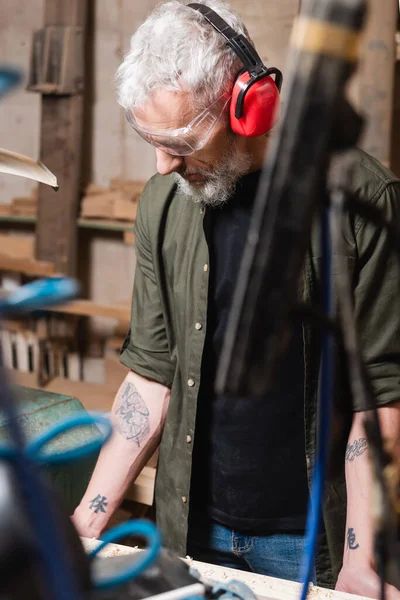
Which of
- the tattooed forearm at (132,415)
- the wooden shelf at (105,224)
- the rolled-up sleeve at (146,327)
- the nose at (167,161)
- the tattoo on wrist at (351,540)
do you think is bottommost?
the tattoo on wrist at (351,540)

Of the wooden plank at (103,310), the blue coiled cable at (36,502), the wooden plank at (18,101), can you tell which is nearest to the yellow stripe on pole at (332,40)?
the blue coiled cable at (36,502)

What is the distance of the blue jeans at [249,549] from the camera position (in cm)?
174

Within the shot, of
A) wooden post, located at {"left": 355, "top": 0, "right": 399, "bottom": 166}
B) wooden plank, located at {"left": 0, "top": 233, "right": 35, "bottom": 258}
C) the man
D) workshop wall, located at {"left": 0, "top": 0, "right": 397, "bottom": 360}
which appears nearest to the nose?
the man

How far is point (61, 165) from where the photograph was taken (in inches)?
153

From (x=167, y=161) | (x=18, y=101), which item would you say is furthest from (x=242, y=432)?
(x=18, y=101)

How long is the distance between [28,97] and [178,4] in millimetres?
2892

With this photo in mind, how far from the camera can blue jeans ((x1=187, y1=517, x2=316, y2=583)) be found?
5.72 ft

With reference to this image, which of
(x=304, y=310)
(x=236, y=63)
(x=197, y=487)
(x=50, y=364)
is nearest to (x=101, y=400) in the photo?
(x=50, y=364)

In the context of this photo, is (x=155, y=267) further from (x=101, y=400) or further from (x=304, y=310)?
(x=101, y=400)

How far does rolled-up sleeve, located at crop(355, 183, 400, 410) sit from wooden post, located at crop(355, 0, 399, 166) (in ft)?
4.17

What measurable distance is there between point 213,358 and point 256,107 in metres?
0.66

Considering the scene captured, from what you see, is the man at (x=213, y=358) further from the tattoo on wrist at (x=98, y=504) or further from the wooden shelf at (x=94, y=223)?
the wooden shelf at (x=94, y=223)

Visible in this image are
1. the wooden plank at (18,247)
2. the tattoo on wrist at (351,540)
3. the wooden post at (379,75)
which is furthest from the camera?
the wooden plank at (18,247)

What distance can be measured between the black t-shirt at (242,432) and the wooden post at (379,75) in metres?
1.18
